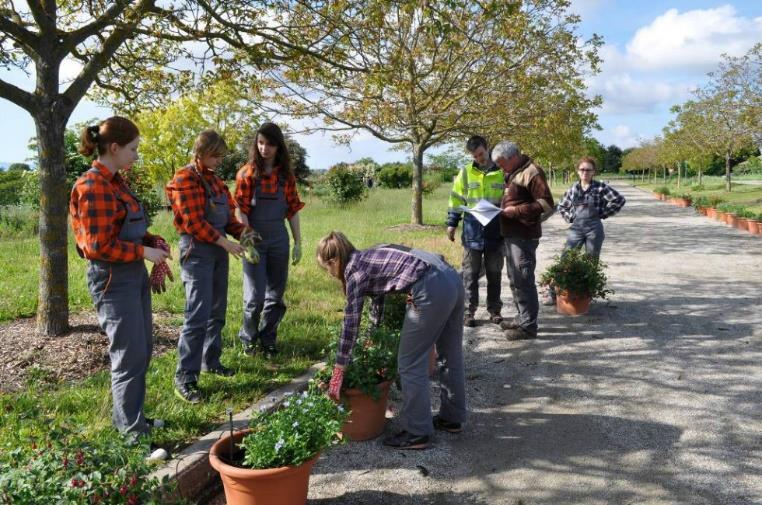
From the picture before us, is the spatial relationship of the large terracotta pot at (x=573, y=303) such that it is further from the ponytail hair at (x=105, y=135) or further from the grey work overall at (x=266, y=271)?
the ponytail hair at (x=105, y=135)

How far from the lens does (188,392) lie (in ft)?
13.5

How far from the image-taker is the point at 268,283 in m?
5.08

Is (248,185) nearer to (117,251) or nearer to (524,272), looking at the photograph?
(117,251)

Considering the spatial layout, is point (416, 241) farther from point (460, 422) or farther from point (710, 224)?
point (710, 224)

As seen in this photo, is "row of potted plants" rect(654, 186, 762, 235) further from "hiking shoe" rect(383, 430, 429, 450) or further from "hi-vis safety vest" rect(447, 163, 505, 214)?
"hiking shoe" rect(383, 430, 429, 450)

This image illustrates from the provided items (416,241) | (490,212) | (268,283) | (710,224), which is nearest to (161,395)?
(268,283)

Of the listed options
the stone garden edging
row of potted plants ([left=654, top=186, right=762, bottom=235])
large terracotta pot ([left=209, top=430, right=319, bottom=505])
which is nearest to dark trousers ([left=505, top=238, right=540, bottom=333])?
the stone garden edging

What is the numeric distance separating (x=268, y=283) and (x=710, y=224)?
17345 mm

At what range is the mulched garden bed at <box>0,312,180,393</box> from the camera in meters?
4.50

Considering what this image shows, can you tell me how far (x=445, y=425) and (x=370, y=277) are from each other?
1281 mm

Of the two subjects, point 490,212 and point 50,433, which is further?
point 490,212

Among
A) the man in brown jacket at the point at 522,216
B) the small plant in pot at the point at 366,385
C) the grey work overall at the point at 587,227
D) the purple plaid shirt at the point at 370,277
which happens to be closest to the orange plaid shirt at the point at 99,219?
the purple plaid shirt at the point at 370,277

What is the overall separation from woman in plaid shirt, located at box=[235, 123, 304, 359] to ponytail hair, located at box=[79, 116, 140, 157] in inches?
61.2

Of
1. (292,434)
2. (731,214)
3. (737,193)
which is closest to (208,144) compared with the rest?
(292,434)
